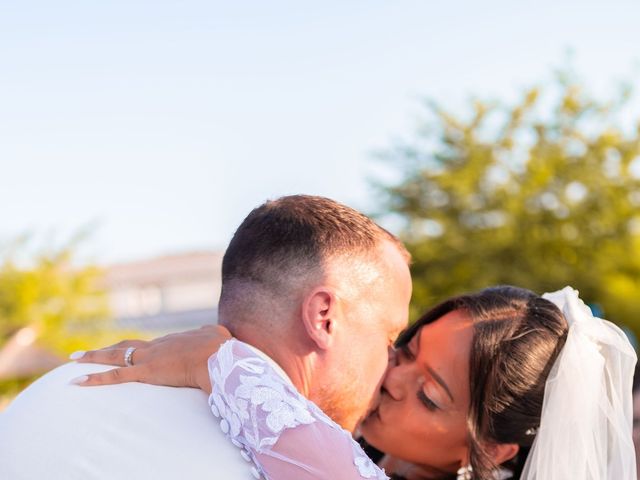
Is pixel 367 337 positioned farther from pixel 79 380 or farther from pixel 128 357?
pixel 79 380

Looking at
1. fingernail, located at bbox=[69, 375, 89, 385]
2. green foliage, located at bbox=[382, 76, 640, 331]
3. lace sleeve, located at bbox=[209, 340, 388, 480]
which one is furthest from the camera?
green foliage, located at bbox=[382, 76, 640, 331]

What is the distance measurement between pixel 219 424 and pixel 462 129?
23.5 metres

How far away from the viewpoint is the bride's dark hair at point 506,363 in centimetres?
370

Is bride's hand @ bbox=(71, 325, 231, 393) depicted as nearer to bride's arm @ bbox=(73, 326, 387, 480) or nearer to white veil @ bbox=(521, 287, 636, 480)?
bride's arm @ bbox=(73, 326, 387, 480)

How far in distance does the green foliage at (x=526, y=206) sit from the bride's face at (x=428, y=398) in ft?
66.6

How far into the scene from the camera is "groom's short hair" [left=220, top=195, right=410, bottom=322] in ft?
9.32

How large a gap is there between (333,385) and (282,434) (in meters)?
0.51

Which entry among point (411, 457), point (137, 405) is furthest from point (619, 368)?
point (137, 405)

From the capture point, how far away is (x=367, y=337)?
2.93 meters

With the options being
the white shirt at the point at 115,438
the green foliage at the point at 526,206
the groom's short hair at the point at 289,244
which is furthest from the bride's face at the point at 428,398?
the green foliage at the point at 526,206

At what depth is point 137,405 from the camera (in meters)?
2.55

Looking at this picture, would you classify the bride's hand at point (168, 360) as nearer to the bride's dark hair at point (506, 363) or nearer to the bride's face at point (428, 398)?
the bride's face at point (428, 398)

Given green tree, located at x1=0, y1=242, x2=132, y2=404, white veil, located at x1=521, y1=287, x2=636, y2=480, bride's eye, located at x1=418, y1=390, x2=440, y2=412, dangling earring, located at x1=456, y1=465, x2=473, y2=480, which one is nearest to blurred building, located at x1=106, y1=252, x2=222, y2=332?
green tree, located at x1=0, y1=242, x2=132, y2=404

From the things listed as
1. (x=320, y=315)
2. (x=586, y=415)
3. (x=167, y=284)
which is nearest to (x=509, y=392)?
(x=586, y=415)
